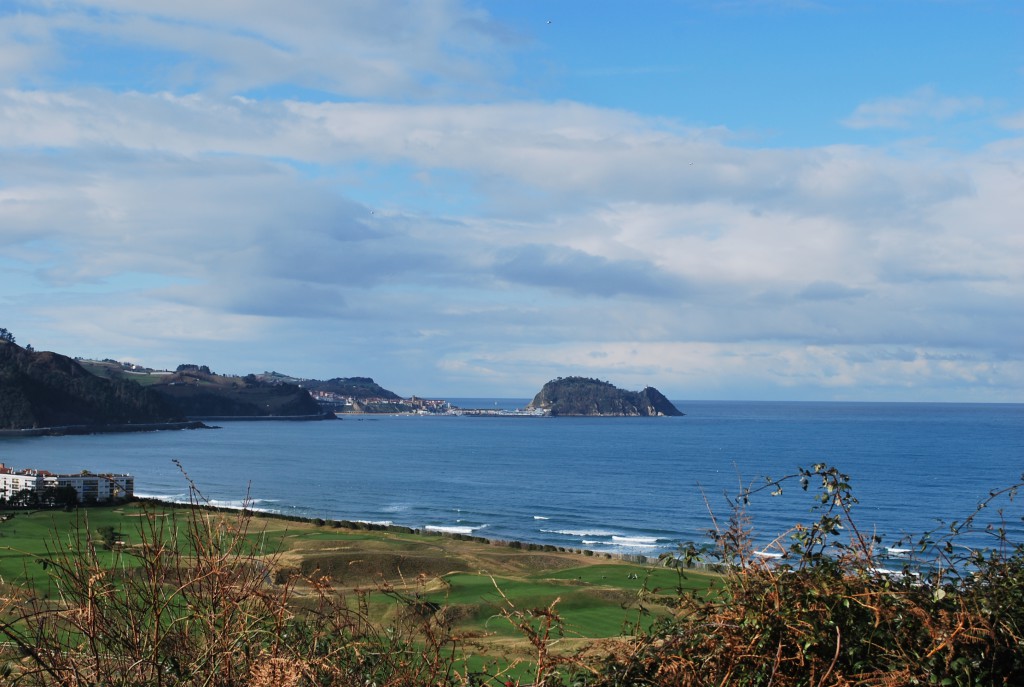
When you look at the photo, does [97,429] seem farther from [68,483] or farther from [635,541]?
[635,541]

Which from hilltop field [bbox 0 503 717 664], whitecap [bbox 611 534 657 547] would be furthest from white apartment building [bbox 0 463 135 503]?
whitecap [bbox 611 534 657 547]

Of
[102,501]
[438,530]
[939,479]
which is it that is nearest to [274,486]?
[102,501]

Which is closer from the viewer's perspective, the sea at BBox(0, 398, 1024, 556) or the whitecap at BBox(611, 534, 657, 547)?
the whitecap at BBox(611, 534, 657, 547)

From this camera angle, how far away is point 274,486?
8394 cm

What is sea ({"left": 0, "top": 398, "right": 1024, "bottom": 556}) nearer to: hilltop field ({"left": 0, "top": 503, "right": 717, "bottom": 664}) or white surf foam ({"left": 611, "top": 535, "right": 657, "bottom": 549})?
white surf foam ({"left": 611, "top": 535, "right": 657, "bottom": 549})

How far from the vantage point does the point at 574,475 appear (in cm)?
9244

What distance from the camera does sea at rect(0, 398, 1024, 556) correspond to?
55781mm

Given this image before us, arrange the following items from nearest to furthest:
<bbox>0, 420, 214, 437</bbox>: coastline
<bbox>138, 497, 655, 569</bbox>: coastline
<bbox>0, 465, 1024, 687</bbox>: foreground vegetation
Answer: <bbox>0, 465, 1024, 687</bbox>: foreground vegetation < <bbox>138, 497, 655, 569</bbox>: coastline < <bbox>0, 420, 214, 437</bbox>: coastline

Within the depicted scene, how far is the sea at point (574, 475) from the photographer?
55781 millimetres

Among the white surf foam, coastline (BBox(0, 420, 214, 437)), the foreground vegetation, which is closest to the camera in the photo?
the foreground vegetation

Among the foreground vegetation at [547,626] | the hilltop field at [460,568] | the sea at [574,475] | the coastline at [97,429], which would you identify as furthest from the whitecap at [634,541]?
the coastline at [97,429]

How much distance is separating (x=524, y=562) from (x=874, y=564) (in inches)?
1519

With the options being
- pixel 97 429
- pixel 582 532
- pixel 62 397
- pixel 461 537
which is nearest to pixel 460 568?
pixel 461 537

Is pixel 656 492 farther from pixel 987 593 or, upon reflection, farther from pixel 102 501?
pixel 987 593
